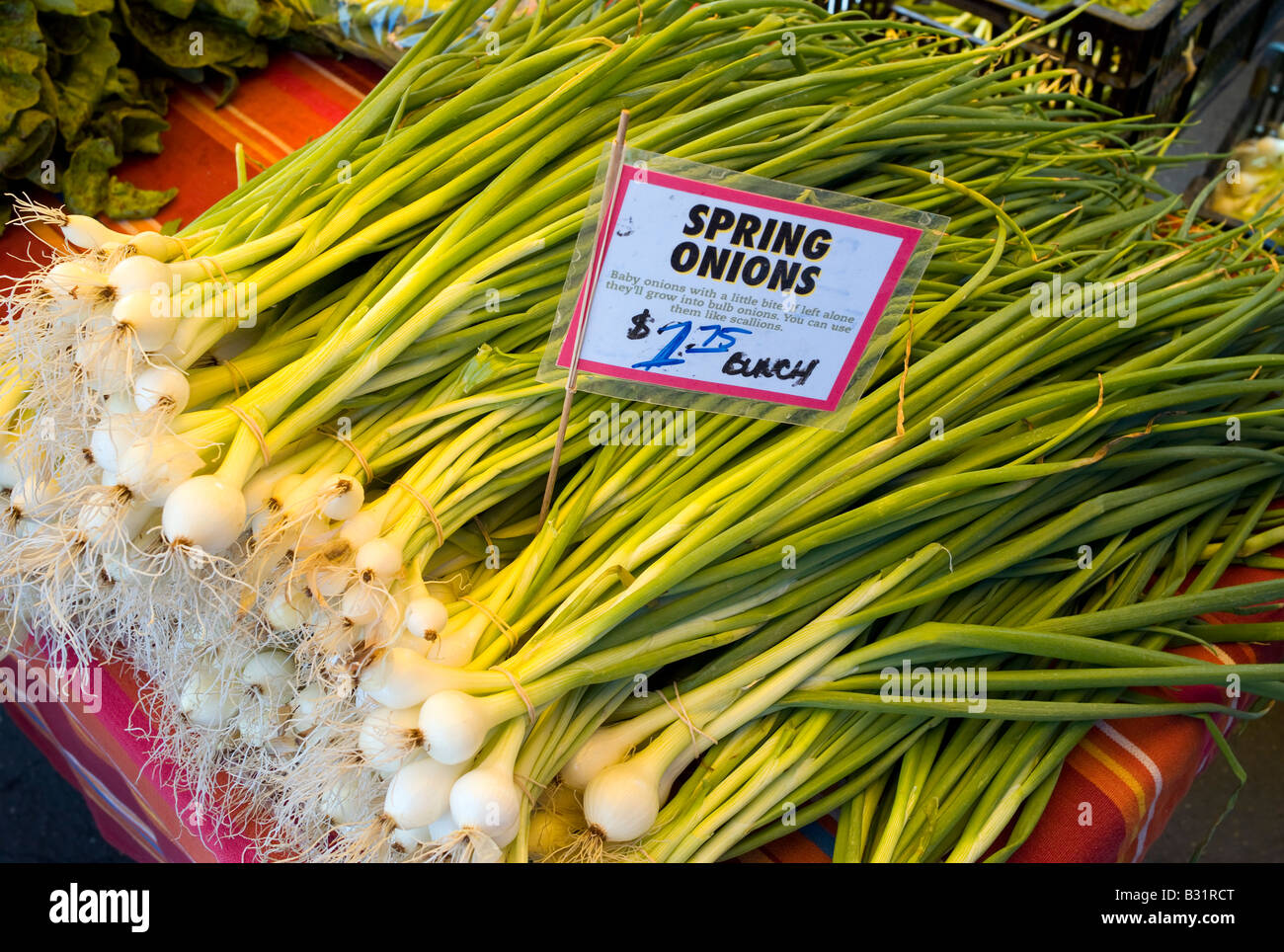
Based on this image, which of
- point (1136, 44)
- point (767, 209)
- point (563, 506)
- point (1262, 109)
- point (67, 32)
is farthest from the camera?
point (1262, 109)

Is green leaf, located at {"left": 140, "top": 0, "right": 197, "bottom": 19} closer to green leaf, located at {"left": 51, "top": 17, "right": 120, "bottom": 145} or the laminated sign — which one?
green leaf, located at {"left": 51, "top": 17, "right": 120, "bottom": 145}

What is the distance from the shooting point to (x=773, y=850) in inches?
44.3

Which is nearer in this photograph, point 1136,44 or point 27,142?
point 27,142

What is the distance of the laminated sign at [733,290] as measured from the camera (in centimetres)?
93

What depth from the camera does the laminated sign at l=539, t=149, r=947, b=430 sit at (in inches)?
36.6

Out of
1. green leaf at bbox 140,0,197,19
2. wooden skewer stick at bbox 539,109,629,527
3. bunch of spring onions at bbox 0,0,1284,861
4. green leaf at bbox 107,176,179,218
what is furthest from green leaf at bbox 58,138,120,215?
wooden skewer stick at bbox 539,109,629,527

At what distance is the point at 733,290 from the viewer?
993mm

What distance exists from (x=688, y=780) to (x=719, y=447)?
388 mm

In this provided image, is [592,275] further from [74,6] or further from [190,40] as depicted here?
[190,40]

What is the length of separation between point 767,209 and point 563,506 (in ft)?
1.38

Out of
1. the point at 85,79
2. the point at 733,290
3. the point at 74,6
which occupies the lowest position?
the point at 733,290

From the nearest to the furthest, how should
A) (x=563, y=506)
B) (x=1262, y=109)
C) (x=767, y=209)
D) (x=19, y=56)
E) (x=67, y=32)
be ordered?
(x=767, y=209), (x=563, y=506), (x=19, y=56), (x=67, y=32), (x=1262, y=109)

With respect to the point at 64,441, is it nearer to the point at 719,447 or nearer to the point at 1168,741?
the point at 719,447

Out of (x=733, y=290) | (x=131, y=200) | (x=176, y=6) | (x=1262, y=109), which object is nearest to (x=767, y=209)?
(x=733, y=290)
